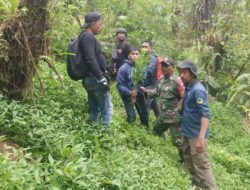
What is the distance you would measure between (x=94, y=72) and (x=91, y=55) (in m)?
0.26

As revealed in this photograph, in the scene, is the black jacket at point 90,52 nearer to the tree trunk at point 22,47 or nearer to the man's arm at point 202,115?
the tree trunk at point 22,47

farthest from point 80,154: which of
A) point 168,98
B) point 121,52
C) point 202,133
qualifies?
point 121,52

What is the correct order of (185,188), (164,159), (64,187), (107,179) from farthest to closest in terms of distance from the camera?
1. (164,159)
2. (185,188)
3. (107,179)
4. (64,187)

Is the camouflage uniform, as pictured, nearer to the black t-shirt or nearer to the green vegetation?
the green vegetation

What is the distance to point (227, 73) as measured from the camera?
49.0ft

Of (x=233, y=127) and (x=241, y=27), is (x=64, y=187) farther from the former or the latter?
(x=241, y=27)

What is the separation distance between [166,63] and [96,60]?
157 centimetres

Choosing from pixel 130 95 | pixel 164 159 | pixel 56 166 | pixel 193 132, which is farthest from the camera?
pixel 130 95

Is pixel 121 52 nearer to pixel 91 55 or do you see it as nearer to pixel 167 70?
pixel 167 70

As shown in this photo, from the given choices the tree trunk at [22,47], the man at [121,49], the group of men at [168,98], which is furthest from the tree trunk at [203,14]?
the tree trunk at [22,47]

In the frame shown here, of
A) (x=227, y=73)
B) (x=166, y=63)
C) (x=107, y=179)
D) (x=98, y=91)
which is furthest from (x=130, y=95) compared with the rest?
(x=227, y=73)

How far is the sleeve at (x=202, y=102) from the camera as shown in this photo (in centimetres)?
624

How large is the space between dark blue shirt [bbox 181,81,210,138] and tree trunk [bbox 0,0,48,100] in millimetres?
2372

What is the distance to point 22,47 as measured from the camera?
20.7ft
